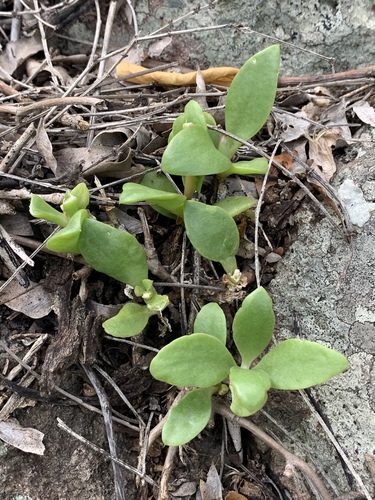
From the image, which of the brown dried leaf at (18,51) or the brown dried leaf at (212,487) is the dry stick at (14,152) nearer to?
the brown dried leaf at (18,51)

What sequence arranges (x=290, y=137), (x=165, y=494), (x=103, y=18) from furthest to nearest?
(x=103, y=18)
(x=290, y=137)
(x=165, y=494)

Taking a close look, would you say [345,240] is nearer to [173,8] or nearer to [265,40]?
[265,40]

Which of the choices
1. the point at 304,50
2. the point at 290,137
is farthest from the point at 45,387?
the point at 304,50

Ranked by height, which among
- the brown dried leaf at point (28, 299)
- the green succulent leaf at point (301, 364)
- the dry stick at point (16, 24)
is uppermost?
the dry stick at point (16, 24)

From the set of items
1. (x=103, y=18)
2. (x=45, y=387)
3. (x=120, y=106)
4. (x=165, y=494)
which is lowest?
(x=165, y=494)

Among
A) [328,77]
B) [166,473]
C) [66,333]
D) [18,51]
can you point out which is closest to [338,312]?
[166,473]

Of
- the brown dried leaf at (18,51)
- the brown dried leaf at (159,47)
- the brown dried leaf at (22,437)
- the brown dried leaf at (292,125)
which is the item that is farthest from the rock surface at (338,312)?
the brown dried leaf at (18,51)

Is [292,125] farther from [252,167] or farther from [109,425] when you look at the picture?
[109,425]

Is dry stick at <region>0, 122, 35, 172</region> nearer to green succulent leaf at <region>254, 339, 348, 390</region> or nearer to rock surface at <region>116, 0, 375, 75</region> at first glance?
rock surface at <region>116, 0, 375, 75</region>
